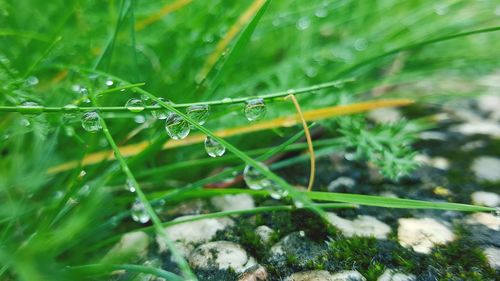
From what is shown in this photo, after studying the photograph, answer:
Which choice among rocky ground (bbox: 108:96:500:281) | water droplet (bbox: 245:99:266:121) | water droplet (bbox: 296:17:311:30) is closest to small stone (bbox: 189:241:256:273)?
rocky ground (bbox: 108:96:500:281)

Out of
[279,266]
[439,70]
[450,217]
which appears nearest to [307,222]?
[279,266]

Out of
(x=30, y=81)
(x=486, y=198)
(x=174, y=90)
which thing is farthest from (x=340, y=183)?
(x=30, y=81)

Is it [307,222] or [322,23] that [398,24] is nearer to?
[322,23]

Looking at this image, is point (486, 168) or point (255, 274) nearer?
point (255, 274)

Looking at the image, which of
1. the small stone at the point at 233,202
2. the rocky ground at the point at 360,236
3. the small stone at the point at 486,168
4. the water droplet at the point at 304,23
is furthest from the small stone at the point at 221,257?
the water droplet at the point at 304,23

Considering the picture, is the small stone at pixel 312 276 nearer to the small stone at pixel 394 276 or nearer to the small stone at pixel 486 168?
the small stone at pixel 394 276

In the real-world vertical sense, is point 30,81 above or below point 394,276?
above

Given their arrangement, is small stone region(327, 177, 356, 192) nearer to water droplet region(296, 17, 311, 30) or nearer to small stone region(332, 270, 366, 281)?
small stone region(332, 270, 366, 281)

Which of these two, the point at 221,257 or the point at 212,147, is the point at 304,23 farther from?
the point at 221,257
